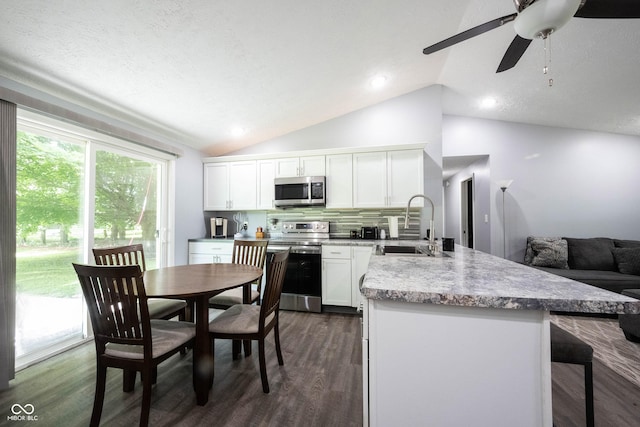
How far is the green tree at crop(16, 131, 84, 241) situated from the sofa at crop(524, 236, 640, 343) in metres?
5.40

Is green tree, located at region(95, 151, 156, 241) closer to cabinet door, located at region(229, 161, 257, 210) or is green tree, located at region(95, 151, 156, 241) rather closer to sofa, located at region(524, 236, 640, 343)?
cabinet door, located at region(229, 161, 257, 210)

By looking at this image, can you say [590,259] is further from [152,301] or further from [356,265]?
[152,301]

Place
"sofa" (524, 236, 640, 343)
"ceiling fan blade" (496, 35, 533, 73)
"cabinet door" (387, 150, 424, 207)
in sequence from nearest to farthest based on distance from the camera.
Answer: "ceiling fan blade" (496, 35, 533, 73) < "sofa" (524, 236, 640, 343) < "cabinet door" (387, 150, 424, 207)

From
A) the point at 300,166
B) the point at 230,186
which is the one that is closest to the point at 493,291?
the point at 300,166

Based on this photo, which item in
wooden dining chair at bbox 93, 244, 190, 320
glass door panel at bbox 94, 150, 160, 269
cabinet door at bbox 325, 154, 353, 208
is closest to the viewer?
wooden dining chair at bbox 93, 244, 190, 320

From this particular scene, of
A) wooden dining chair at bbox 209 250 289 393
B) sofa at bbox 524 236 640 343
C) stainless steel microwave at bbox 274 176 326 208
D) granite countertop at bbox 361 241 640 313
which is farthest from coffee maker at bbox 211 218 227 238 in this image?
sofa at bbox 524 236 640 343

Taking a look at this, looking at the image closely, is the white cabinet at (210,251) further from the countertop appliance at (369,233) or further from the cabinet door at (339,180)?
the countertop appliance at (369,233)

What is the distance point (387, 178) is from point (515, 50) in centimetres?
172

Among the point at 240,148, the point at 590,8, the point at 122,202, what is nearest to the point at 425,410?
the point at 590,8

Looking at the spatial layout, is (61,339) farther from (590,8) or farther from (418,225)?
(590,8)

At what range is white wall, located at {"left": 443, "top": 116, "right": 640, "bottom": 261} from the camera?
142 inches

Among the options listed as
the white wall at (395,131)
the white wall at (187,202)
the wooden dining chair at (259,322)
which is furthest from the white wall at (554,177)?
the white wall at (187,202)

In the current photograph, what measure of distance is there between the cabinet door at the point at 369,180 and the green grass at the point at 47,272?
3.04m

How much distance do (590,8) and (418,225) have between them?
2.41m
